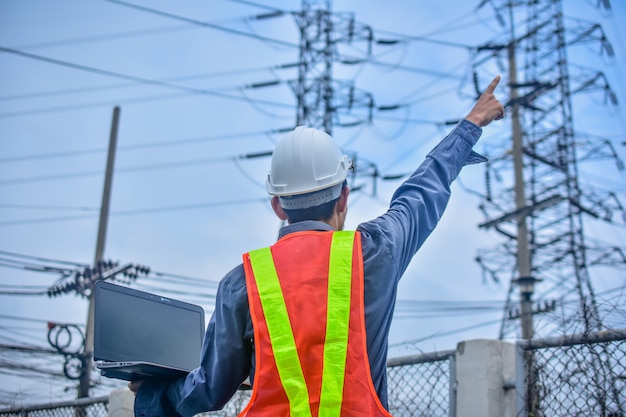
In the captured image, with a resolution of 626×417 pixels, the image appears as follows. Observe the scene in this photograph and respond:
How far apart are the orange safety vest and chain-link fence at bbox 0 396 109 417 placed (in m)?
3.84

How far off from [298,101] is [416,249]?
2083 cm

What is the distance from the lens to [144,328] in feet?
11.0

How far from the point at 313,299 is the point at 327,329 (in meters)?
0.12

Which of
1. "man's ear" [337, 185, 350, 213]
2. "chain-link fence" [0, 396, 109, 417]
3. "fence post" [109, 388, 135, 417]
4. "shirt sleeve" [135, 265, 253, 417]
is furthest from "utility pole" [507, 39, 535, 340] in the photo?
"shirt sleeve" [135, 265, 253, 417]

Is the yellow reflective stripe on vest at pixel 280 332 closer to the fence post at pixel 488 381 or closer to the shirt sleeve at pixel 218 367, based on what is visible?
the shirt sleeve at pixel 218 367

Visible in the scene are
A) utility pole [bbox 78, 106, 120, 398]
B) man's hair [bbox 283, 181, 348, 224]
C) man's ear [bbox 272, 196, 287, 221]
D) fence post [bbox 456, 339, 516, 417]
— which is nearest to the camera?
man's hair [bbox 283, 181, 348, 224]

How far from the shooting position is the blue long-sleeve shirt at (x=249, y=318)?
2.68m

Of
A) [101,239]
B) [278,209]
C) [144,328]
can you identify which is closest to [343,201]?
[278,209]

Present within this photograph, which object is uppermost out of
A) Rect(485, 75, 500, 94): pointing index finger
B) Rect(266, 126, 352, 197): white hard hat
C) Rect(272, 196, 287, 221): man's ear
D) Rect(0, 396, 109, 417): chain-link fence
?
Rect(485, 75, 500, 94): pointing index finger

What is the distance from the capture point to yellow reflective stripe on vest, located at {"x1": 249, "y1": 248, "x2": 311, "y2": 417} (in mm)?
2473

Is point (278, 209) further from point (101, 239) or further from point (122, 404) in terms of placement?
point (101, 239)

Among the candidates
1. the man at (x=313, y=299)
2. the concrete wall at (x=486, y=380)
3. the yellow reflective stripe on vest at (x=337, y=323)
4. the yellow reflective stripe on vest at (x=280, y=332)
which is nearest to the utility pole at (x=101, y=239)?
the concrete wall at (x=486, y=380)

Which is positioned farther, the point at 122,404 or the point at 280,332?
the point at 122,404

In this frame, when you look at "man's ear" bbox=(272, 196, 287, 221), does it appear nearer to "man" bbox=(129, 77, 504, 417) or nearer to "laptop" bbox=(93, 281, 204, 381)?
"man" bbox=(129, 77, 504, 417)
